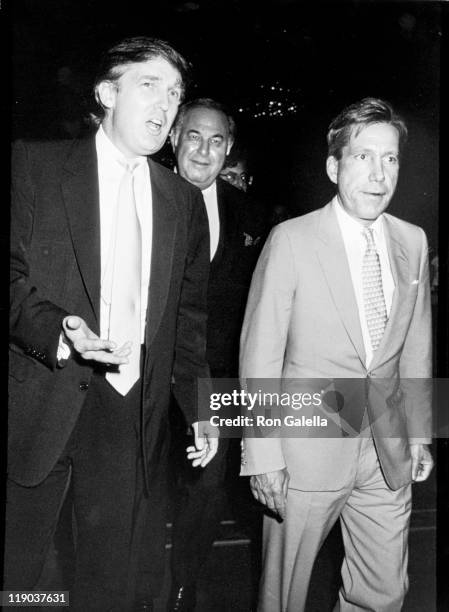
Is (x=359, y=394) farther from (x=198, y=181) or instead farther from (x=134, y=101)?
(x=134, y=101)

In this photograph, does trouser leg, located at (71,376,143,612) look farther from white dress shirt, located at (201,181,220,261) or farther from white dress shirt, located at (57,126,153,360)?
white dress shirt, located at (201,181,220,261)

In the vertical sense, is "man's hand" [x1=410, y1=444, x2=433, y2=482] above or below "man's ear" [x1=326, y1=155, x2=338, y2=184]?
below

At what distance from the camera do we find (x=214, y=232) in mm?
2004

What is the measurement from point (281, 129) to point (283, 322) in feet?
2.14

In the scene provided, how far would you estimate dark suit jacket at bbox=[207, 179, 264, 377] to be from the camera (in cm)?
200

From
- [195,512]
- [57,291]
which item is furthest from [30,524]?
[57,291]

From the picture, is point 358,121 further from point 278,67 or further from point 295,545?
point 295,545

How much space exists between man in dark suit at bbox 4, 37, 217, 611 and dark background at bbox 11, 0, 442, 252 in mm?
116

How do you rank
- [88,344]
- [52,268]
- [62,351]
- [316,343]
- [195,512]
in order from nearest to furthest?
[88,344], [62,351], [52,268], [316,343], [195,512]

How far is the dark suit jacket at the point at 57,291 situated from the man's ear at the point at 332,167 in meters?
0.52

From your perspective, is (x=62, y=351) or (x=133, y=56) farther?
(x=133, y=56)

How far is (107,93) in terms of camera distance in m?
1.87

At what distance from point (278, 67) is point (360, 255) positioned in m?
0.67

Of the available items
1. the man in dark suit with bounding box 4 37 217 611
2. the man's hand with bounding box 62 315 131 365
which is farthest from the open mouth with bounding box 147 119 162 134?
the man's hand with bounding box 62 315 131 365
